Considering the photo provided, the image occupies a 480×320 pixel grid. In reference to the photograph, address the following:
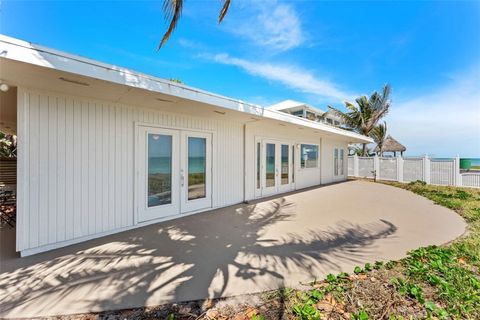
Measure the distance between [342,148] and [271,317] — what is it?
1370 centimetres

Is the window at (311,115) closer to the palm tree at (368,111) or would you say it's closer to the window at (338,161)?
the palm tree at (368,111)

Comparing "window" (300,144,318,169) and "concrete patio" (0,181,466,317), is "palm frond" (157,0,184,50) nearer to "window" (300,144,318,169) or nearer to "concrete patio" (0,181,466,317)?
"concrete patio" (0,181,466,317)

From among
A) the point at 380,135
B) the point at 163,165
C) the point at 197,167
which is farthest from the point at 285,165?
the point at 380,135

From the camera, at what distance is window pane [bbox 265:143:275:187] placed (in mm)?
7984

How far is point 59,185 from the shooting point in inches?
141

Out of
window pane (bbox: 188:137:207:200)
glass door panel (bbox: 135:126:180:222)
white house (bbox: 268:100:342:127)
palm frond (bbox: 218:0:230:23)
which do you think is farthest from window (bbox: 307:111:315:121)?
palm frond (bbox: 218:0:230:23)

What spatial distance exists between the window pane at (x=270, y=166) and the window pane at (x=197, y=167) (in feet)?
9.60

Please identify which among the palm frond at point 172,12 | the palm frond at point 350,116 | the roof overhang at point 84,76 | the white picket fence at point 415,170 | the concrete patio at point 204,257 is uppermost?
the palm frond at point 350,116

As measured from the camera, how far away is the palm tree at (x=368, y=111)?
17.1 metres

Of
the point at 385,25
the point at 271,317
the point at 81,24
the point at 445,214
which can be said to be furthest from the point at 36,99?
the point at 385,25

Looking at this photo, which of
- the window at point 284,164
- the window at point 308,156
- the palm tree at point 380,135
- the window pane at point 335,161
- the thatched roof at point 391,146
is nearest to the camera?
the window at point 284,164

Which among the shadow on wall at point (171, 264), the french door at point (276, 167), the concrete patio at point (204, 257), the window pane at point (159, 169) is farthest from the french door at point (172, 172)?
the french door at point (276, 167)

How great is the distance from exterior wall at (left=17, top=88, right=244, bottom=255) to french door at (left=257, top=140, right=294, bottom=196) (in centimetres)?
430

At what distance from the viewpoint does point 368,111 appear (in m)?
17.4
